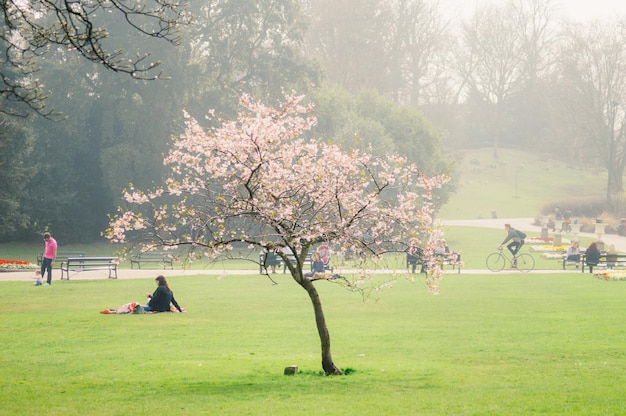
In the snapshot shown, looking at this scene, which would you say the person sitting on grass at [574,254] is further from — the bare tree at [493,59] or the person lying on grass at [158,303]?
the bare tree at [493,59]

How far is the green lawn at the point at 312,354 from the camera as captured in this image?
1104 centimetres

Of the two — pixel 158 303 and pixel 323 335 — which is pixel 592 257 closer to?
pixel 158 303

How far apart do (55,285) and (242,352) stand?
631 inches

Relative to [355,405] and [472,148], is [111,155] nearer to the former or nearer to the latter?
[355,405]

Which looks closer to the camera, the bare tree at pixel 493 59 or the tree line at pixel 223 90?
the tree line at pixel 223 90

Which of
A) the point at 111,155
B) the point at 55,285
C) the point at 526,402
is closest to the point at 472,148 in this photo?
the point at 111,155

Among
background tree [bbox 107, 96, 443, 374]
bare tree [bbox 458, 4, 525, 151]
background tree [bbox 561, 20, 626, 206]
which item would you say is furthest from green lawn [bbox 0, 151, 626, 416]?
bare tree [bbox 458, 4, 525, 151]

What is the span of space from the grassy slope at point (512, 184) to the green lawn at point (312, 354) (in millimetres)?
56815

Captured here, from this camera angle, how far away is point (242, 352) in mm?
16125

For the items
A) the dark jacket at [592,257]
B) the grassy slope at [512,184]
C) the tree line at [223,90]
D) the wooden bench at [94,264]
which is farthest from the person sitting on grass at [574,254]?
the grassy slope at [512,184]

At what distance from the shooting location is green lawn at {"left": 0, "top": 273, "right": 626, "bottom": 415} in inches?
435

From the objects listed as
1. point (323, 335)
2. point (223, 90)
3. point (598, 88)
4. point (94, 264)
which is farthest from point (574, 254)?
point (598, 88)

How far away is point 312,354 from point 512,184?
85217 mm

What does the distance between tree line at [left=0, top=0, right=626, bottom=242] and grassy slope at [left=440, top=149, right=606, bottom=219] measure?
424 cm
